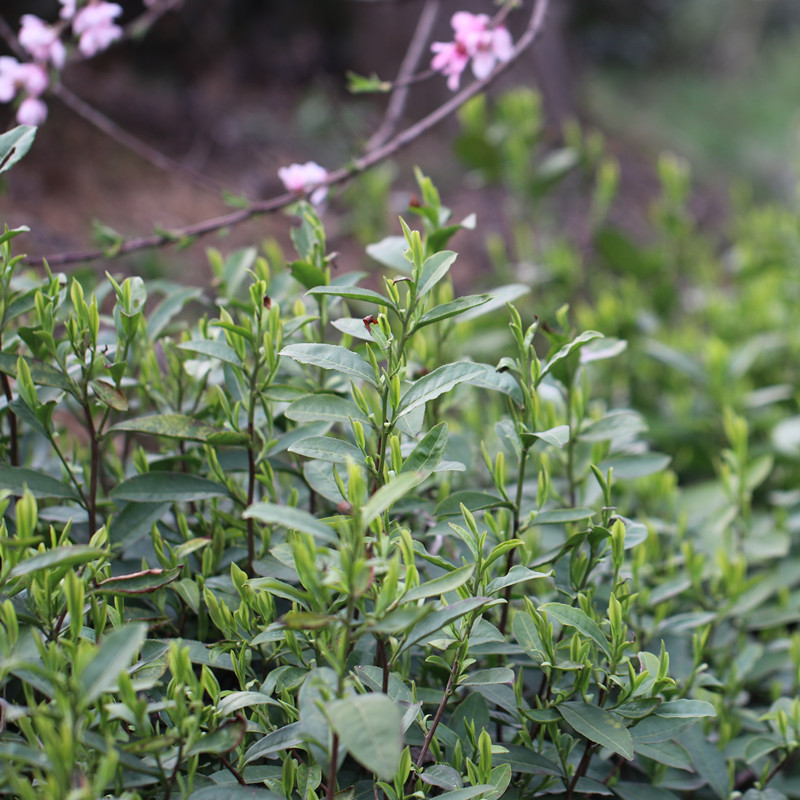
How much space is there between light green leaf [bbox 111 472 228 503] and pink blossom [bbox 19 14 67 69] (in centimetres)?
98

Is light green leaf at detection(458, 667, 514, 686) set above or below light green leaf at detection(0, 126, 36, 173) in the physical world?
below

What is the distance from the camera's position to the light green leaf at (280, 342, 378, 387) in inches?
28.0

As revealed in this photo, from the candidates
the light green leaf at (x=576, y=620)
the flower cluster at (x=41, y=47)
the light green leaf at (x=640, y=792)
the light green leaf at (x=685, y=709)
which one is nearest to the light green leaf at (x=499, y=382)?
the light green leaf at (x=576, y=620)

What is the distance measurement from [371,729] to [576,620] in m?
0.27

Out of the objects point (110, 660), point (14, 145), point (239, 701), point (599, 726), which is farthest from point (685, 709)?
point (14, 145)

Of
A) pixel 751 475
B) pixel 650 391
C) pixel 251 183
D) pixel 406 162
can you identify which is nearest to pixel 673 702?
pixel 751 475

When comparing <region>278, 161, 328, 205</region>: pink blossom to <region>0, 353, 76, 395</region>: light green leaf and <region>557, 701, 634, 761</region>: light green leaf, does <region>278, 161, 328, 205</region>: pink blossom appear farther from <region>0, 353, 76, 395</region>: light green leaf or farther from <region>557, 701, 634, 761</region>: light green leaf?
<region>557, 701, 634, 761</region>: light green leaf

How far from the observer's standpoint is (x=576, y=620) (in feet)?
2.32

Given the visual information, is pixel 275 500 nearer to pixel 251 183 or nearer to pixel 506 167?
pixel 506 167

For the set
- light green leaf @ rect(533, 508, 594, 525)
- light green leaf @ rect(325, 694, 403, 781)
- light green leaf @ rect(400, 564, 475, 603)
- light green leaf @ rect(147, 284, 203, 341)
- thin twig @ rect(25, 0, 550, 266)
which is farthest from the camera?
thin twig @ rect(25, 0, 550, 266)

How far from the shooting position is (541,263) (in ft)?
8.59

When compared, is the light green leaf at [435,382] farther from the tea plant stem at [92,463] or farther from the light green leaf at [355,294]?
the tea plant stem at [92,463]

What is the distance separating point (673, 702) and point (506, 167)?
2.09 metres

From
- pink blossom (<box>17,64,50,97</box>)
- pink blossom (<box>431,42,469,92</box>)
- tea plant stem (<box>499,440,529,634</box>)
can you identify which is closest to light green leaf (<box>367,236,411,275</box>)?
tea plant stem (<box>499,440,529,634</box>)
